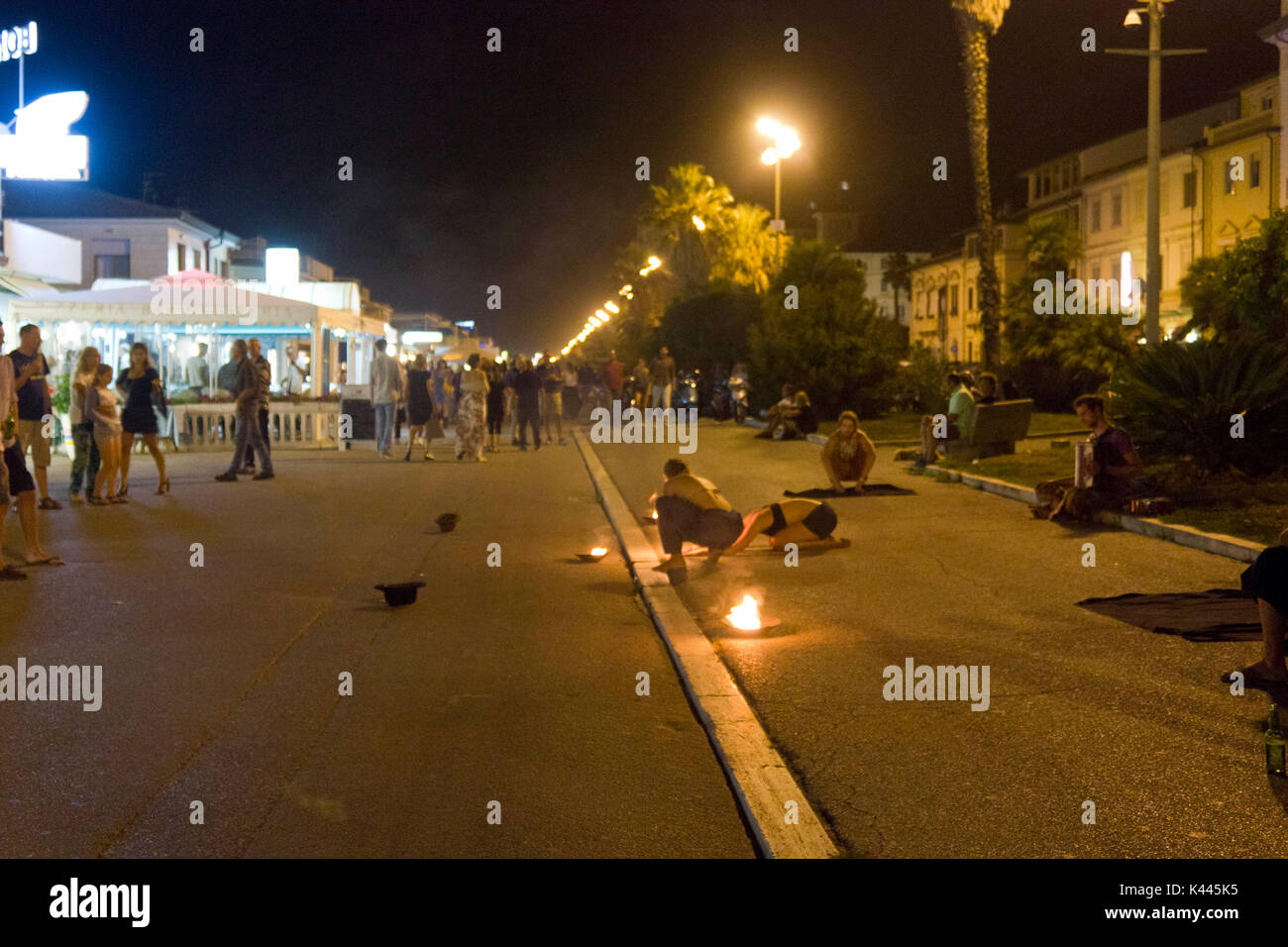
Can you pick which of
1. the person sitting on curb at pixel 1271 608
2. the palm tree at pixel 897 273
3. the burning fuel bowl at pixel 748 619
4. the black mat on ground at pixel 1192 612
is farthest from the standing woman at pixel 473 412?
the palm tree at pixel 897 273

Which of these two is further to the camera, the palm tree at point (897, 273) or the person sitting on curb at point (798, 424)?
the palm tree at point (897, 273)

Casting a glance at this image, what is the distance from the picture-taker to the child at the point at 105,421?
14953 mm

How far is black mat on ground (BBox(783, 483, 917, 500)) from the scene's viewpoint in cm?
1554

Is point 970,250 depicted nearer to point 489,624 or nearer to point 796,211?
point 796,211

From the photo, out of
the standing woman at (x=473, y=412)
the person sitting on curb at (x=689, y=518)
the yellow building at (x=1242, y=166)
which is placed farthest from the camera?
the yellow building at (x=1242, y=166)

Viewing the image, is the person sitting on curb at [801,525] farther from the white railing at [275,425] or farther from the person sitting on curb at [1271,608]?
the white railing at [275,425]

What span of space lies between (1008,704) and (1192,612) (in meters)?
2.67

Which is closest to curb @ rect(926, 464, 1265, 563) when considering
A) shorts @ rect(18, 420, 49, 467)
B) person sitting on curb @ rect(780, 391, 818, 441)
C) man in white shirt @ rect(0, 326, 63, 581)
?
man in white shirt @ rect(0, 326, 63, 581)

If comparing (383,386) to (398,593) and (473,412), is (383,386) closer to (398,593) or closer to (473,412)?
(473,412)

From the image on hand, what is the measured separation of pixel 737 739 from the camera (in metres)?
5.79

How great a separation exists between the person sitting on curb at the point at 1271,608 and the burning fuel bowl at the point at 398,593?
5376 millimetres

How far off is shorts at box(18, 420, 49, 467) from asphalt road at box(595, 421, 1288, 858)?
8006 mm

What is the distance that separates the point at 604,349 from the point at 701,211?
5113 centimetres
